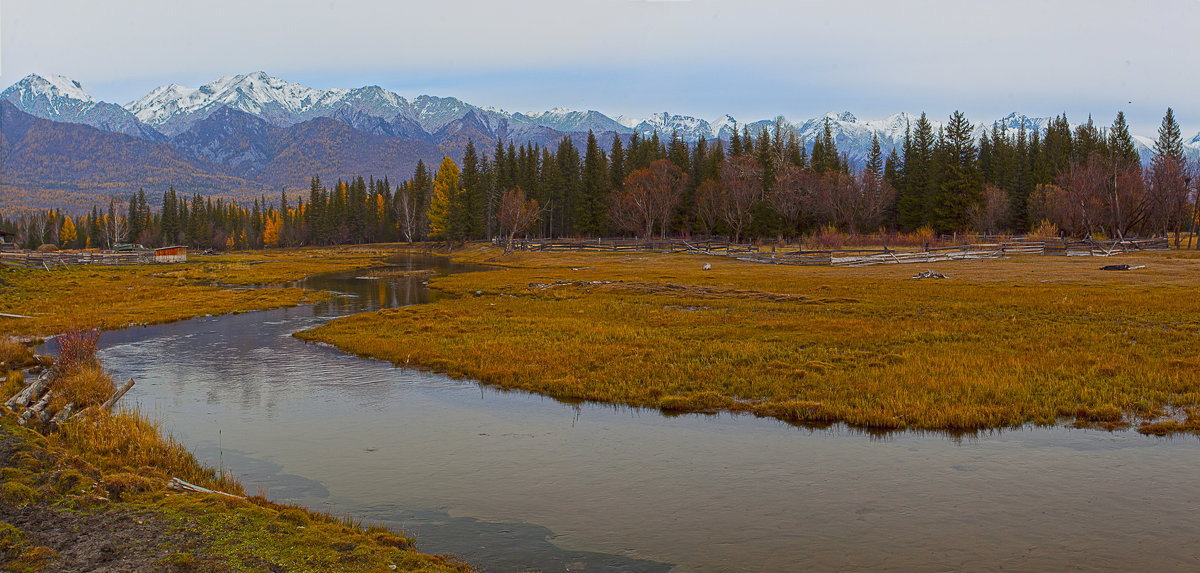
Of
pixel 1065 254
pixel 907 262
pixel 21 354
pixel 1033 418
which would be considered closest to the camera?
pixel 1033 418

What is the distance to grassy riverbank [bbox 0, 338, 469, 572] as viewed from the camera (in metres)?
8.15

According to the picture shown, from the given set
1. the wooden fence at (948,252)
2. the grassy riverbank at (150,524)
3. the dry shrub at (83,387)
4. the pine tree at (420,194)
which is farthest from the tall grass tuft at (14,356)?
the pine tree at (420,194)

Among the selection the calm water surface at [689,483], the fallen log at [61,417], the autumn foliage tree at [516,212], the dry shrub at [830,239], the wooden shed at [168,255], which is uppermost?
the autumn foliage tree at [516,212]

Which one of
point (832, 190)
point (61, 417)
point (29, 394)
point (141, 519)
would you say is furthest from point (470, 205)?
point (141, 519)

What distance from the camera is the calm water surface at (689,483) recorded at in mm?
9414

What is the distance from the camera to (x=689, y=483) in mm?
12086

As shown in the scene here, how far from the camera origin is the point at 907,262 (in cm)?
5950

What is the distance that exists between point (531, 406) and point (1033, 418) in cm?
1112

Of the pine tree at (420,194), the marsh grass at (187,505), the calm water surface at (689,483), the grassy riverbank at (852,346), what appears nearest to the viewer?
the marsh grass at (187,505)

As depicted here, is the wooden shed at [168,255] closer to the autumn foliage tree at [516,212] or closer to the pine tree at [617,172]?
the autumn foliage tree at [516,212]

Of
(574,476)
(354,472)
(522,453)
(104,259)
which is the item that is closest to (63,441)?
(354,472)

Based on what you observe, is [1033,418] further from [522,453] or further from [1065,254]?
[1065,254]

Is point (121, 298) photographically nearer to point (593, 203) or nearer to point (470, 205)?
point (470, 205)

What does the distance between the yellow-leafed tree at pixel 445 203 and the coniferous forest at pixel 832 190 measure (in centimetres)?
27
